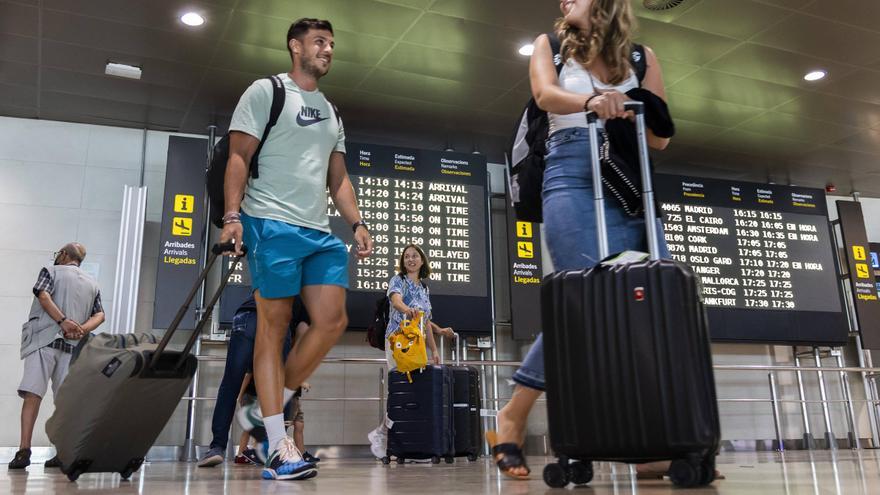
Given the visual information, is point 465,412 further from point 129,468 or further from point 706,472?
point 706,472

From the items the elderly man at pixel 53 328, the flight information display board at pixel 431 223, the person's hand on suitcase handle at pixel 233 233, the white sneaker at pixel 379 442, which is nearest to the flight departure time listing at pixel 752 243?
the flight information display board at pixel 431 223

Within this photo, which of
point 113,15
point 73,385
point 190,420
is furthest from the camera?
point 190,420

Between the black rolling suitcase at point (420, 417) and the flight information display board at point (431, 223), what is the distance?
1889 millimetres

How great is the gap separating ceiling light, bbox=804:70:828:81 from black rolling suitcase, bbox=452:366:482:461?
157 inches

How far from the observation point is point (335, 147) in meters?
2.69

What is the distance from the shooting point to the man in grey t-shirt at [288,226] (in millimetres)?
2244

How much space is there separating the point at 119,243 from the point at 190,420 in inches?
65.2

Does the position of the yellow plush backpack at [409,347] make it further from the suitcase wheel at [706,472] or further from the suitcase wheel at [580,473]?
the suitcase wheel at [706,472]

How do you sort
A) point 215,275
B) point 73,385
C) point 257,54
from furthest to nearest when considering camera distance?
point 215,275 < point 257,54 < point 73,385

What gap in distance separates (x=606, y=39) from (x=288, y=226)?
111 centimetres

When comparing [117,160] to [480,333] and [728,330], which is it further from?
[728,330]

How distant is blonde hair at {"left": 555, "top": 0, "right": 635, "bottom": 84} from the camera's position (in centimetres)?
200

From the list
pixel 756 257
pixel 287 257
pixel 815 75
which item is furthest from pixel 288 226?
pixel 756 257

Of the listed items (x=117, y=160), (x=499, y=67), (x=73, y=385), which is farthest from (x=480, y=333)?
(x=73, y=385)
